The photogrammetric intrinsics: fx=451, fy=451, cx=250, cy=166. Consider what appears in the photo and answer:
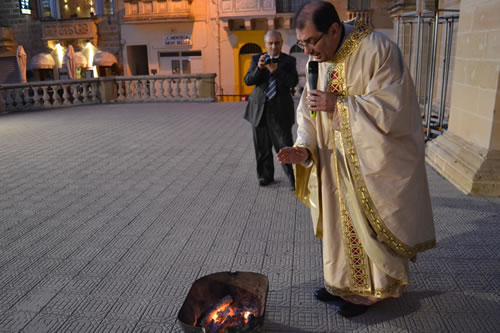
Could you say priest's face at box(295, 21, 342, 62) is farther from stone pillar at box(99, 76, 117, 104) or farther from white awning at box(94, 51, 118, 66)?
white awning at box(94, 51, 118, 66)

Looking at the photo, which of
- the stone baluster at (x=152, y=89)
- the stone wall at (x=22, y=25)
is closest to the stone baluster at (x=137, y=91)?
the stone baluster at (x=152, y=89)

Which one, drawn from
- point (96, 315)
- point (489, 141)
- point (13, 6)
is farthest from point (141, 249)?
point (13, 6)

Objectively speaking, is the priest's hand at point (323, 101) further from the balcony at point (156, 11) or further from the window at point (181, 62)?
the window at point (181, 62)

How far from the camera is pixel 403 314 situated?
279 centimetres

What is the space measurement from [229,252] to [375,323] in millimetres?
1397

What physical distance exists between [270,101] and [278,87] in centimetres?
19

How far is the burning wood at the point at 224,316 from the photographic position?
2.53 metres

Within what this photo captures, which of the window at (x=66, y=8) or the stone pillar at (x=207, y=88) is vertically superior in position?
the window at (x=66, y=8)

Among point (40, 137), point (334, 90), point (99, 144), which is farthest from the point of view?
point (40, 137)

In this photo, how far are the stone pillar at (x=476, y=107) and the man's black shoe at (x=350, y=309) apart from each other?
9.34ft

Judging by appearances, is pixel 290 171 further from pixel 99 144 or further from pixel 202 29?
pixel 202 29

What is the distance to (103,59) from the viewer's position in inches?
886

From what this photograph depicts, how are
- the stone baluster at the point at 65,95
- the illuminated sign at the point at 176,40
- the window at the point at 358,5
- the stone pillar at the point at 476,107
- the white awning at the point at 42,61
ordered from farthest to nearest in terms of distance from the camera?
1. the white awning at the point at 42,61
2. the illuminated sign at the point at 176,40
3. the window at the point at 358,5
4. the stone baluster at the point at 65,95
5. the stone pillar at the point at 476,107

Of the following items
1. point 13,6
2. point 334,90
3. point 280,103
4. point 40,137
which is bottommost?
point 40,137
